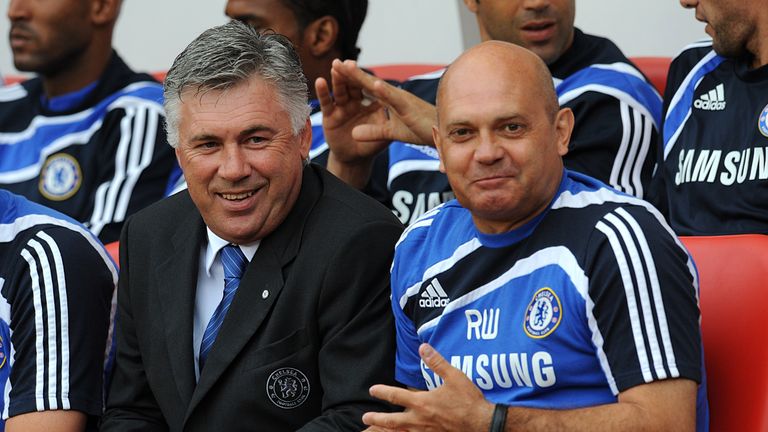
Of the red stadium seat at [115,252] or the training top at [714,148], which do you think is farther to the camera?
the red stadium seat at [115,252]

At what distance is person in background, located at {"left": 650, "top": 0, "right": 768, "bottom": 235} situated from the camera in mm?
2684

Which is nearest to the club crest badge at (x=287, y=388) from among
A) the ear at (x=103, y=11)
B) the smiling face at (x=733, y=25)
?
the smiling face at (x=733, y=25)

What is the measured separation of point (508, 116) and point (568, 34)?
3.74 feet

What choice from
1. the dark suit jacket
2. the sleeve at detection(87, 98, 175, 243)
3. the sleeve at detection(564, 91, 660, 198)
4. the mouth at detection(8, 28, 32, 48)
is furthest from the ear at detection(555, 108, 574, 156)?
the mouth at detection(8, 28, 32, 48)

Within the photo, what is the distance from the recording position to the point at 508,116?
217 cm

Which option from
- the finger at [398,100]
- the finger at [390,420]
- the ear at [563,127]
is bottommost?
the finger at [390,420]

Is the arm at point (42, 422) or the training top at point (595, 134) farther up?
the training top at point (595, 134)

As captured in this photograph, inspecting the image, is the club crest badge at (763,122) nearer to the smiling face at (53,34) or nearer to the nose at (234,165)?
the nose at (234,165)

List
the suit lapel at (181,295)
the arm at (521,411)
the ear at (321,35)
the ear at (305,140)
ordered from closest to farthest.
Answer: the arm at (521,411), the suit lapel at (181,295), the ear at (305,140), the ear at (321,35)

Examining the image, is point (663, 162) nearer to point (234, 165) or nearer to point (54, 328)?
point (234, 165)

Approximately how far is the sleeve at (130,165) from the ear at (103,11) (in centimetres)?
43

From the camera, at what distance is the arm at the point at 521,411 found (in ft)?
6.28

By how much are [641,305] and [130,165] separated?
2.15 m

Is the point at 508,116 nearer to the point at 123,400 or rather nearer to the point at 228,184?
the point at 228,184
